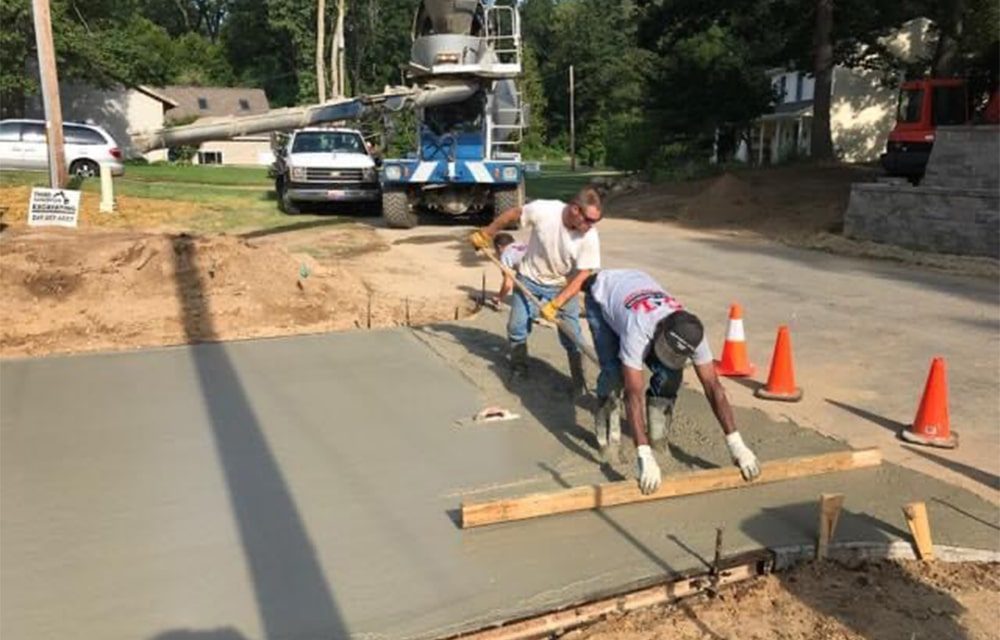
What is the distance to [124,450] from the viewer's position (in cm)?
514

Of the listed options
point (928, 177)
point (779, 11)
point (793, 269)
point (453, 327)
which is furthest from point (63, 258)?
point (779, 11)

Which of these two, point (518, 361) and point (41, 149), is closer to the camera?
point (518, 361)

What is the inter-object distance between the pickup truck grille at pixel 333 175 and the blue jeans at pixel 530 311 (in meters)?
11.8

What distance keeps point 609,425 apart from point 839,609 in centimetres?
179

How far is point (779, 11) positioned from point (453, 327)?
832 inches

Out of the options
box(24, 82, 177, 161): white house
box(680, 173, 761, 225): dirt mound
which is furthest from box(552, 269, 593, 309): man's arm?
box(24, 82, 177, 161): white house

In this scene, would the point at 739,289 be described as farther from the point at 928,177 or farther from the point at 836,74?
the point at 836,74

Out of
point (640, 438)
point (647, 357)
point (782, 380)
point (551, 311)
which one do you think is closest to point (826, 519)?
point (640, 438)

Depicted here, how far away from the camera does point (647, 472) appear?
429 centimetres

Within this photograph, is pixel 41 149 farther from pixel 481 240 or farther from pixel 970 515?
pixel 970 515

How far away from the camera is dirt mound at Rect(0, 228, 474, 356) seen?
25.9 ft

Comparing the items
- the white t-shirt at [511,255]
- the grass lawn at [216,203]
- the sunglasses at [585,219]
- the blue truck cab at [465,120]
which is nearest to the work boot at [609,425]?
the sunglasses at [585,219]

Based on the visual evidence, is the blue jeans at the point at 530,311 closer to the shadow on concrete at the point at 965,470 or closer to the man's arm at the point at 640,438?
the man's arm at the point at 640,438

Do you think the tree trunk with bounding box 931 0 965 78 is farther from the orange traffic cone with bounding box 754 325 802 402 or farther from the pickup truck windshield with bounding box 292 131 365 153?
the orange traffic cone with bounding box 754 325 802 402
